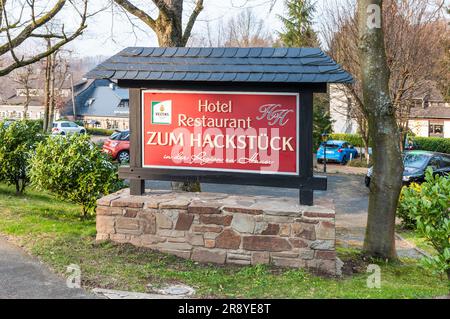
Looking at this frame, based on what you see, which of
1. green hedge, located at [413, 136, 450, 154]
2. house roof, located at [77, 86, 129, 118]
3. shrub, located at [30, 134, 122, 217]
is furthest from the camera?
house roof, located at [77, 86, 129, 118]

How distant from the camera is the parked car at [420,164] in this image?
17.3 meters

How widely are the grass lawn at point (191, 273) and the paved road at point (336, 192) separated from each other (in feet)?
23.2

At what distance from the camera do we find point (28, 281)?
17.2 ft

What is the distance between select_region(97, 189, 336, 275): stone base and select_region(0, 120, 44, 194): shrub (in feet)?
17.1

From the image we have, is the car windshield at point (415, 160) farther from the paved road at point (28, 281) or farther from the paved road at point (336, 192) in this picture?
the paved road at point (28, 281)

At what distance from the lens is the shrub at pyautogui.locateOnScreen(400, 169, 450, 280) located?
4613 millimetres

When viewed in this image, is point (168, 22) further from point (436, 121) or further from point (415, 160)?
point (436, 121)

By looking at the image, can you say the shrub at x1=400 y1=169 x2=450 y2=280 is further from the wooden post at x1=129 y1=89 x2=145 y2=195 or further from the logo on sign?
the wooden post at x1=129 y1=89 x2=145 y2=195

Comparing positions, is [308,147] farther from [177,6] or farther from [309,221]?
[177,6]

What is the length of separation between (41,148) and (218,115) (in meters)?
4.05

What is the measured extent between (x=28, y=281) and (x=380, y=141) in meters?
5.28

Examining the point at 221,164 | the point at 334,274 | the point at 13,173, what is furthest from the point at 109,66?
the point at 13,173

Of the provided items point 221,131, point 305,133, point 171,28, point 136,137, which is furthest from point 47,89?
point 305,133

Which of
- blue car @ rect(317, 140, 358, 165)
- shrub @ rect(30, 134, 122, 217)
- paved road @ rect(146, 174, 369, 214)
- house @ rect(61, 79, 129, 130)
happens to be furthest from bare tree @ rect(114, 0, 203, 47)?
house @ rect(61, 79, 129, 130)
